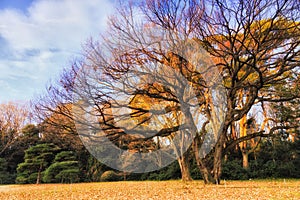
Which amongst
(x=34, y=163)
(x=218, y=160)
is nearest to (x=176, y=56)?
(x=218, y=160)

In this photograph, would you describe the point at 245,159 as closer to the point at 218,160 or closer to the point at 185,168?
the point at 185,168

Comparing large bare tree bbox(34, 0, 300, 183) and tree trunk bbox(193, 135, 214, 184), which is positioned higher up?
large bare tree bbox(34, 0, 300, 183)

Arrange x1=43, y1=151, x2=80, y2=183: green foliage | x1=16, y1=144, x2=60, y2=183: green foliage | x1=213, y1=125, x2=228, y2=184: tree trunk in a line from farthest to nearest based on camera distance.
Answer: x1=16, y1=144, x2=60, y2=183: green foliage < x1=43, y1=151, x2=80, y2=183: green foliage < x1=213, y1=125, x2=228, y2=184: tree trunk

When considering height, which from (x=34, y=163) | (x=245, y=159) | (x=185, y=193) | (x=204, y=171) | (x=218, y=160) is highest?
(x=245, y=159)

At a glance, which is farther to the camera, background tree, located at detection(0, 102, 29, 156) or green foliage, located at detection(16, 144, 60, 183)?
background tree, located at detection(0, 102, 29, 156)

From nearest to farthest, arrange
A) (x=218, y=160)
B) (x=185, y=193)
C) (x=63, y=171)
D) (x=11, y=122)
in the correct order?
(x=185, y=193) < (x=218, y=160) < (x=63, y=171) < (x=11, y=122)

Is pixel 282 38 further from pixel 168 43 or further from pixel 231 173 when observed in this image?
pixel 231 173

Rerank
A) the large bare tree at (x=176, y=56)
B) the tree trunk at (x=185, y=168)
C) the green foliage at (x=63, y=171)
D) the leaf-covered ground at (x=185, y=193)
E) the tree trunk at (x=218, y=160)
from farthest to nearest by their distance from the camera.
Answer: the green foliage at (x=63, y=171), the tree trunk at (x=185, y=168), the tree trunk at (x=218, y=160), the large bare tree at (x=176, y=56), the leaf-covered ground at (x=185, y=193)

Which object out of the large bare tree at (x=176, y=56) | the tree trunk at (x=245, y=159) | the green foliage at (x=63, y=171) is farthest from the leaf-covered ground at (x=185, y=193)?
the green foliage at (x=63, y=171)

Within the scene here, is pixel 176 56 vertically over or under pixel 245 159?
over

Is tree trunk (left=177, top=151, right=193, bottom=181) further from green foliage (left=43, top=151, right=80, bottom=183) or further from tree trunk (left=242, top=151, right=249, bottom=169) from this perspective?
green foliage (left=43, top=151, right=80, bottom=183)

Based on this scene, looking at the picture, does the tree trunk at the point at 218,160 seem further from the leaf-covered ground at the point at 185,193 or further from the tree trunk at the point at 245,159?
the tree trunk at the point at 245,159

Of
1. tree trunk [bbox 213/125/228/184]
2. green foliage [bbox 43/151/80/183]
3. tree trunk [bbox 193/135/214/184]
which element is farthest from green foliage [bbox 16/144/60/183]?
tree trunk [bbox 213/125/228/184]

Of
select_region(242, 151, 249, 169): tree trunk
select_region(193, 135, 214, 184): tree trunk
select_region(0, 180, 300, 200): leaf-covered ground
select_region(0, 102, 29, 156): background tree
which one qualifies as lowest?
select_region(0, 180, 300, 200): leaf-covered ground
